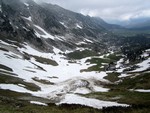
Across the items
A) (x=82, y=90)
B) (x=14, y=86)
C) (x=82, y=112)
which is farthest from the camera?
(x=82, y=90)

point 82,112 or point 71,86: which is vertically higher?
point 71,86

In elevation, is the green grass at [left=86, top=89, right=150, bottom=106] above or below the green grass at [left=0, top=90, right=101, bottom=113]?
above

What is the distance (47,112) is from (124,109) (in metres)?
17.4

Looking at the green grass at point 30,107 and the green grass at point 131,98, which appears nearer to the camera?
the green grass at point 30,107

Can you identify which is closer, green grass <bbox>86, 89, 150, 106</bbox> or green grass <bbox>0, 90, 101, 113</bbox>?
green grass <bbox>0, 90, 101, 113</bbox>

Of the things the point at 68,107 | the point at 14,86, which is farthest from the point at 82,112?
the point at 14,86

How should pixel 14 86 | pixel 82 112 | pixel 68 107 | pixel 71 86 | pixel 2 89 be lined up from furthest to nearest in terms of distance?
pixel 71 86
pixel 14 86
pixel 2 89
pixel 68 107
pixel 82 112

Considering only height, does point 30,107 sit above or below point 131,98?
below

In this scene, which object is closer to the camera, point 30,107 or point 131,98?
point 30,107

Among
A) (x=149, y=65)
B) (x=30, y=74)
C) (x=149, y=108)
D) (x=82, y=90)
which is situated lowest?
(x=149, y=108)

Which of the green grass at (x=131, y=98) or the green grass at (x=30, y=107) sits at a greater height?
the green grass at (x=131, y=98)

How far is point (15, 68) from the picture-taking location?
106 m

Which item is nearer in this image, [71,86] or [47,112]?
[47,112]

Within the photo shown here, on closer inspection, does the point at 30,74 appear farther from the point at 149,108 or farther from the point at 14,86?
the point at 149,108
